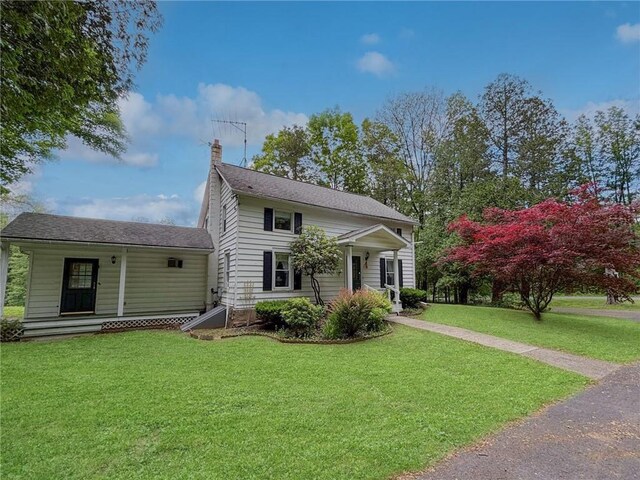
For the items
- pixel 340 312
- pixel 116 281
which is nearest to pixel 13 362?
pixel 116 281

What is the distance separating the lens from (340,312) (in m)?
8.56

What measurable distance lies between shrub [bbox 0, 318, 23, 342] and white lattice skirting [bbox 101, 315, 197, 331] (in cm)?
196

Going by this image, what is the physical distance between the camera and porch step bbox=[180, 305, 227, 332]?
34.8 feet

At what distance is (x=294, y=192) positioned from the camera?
45.5 feet

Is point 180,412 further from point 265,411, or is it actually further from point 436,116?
point 436,116

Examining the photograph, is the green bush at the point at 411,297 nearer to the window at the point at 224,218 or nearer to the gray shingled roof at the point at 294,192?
the gray shingled roof at the point at 294,192

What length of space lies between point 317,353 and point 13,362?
20.5 ft

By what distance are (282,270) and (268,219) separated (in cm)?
208

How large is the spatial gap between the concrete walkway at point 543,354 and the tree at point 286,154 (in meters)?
20.3

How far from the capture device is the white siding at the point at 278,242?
11206 millimetres

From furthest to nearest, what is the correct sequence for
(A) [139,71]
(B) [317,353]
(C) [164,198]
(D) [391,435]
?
(C) [164,198], (B) [317,353], (A) [139,71], (D) [391,435]

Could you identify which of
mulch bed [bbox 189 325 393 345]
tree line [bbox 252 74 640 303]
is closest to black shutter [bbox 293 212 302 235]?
mulch bed [bbox 189 325 393 345]

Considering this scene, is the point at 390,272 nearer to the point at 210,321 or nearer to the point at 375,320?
the point at 375,320

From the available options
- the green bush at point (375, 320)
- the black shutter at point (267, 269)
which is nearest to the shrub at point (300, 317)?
the green bush at point (375, 320)
